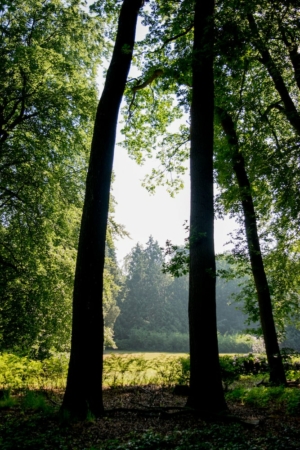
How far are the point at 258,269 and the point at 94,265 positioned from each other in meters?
5.93

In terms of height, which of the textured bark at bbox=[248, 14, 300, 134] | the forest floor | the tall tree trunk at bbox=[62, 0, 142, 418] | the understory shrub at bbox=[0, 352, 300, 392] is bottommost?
the forest floor

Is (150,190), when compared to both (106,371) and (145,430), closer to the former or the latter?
(106,371)

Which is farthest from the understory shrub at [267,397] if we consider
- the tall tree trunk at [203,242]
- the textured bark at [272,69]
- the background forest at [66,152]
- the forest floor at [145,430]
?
the textured bark at [272,69]

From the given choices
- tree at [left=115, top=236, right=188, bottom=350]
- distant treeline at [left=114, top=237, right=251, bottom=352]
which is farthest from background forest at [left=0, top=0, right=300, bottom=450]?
tree at [left=115, top=236, right=188, bottom=350]

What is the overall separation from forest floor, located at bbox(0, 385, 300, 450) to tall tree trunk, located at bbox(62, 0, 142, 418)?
1.43 ft

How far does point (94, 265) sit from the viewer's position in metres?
5.34

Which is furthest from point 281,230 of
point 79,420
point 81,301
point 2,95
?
point 2,95

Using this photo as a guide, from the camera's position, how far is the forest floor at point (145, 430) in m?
3.49

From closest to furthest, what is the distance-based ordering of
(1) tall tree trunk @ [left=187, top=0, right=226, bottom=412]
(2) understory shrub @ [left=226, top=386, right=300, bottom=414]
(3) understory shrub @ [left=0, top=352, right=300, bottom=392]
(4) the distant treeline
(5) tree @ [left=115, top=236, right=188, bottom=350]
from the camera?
(1) tall tree trunk @ [left=187, top=0, right=226, bottom=412] < (2) understory shrub @ [left=226, top=386, right=300, bottom=414] < (3) understory shrub @ [left=0, top=352, right=300, bottom=392] < (4) the distant treeline < (5) tree @ [left=115, top=236, right=188, bottom=350]

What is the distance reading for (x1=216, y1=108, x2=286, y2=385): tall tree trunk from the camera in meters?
8.83

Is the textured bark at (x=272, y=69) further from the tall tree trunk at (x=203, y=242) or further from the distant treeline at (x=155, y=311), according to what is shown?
the distant treeline at (x=155, y=311)

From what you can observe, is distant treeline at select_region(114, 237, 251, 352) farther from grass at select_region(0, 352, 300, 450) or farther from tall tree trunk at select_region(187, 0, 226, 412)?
grass at select_region(0, 352, 300, 450)

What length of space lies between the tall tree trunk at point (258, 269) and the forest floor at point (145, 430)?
3475mm

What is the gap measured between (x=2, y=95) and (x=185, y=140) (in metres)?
6.35
